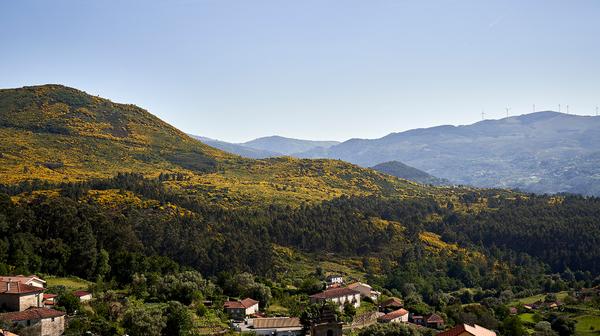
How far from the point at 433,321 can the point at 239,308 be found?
889 inches

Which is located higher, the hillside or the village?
the hillside

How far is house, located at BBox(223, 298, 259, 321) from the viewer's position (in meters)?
65.6

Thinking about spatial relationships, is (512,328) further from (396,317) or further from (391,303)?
(391,303)

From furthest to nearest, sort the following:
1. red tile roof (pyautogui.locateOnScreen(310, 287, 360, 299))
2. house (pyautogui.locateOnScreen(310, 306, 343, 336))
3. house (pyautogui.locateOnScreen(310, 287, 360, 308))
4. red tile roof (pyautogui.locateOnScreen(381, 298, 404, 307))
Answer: red tile roof (pyautogui.locateOnScreen(381, 298, 404, 307)) < red tile roof (pyautogui.locateOnScreen(310, 287, 360, 299)) < house (pyautogui.locateOnScreen(310, 287, 360, 308)) < house (pyautogui.locateOnScreen(310, 306, 343, 336))

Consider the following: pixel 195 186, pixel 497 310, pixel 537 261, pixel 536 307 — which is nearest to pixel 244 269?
pixel 497 310

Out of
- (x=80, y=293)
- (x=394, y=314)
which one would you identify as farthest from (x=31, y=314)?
(x=394, y=314)

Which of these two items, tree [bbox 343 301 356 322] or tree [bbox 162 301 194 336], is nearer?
tree [bbox 162 301 194 336]

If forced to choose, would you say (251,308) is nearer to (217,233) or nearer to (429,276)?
(217,233)

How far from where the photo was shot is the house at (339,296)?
7456cm

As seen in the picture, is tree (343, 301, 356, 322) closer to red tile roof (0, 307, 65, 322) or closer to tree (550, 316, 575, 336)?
tree (550, 316, 575, 336)

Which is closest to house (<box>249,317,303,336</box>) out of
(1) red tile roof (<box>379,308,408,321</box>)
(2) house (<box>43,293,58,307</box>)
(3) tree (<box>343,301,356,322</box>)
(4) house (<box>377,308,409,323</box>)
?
(3) tree (<box>343,301,356,322</box>)

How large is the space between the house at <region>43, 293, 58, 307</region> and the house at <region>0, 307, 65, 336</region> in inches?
195

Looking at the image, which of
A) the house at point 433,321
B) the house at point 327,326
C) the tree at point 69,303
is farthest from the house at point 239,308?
the house at point 327,326

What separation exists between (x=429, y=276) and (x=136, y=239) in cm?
5111
